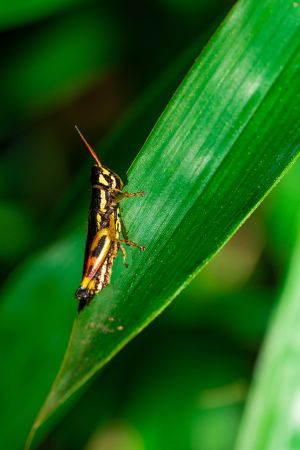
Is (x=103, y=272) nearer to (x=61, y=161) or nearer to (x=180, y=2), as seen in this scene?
(x=180, y=2)

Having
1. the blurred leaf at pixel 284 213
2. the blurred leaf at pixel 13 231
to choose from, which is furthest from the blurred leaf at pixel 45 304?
the blurred leaf at pixel 13 231

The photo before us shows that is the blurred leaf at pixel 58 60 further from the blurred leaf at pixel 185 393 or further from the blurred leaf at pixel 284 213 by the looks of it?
the blurred leaf at pixel 185 393

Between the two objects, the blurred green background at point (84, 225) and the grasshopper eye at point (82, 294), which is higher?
the blurred green background at point (84, 225)

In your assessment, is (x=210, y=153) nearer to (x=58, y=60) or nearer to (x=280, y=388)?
(x=280, y=388)

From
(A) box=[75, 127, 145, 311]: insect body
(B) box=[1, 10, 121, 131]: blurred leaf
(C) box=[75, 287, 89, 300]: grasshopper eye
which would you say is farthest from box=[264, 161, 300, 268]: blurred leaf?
(B) box=[1, 10, 121, 131]: blurred leaf

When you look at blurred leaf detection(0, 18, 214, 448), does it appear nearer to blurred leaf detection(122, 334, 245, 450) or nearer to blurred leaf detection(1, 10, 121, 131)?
blurred leaf detection(122, 334, 245, 450)

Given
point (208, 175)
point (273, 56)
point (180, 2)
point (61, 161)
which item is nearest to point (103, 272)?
point (208, 175)

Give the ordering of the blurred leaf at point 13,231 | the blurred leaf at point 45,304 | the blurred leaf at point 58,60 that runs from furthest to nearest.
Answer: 1. the blurred leaf at point 58,60
2. the blurred leaf at point 13,231
3. the blurred leaf at point 45,304
